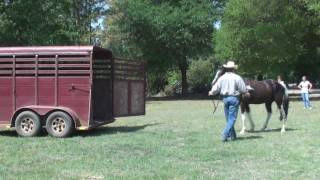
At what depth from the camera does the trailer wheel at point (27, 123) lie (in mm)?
17125

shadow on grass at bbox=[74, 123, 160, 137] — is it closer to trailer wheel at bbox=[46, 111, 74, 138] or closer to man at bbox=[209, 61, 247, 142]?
trailer wheel at bbox=[46, 111, 74, 138]

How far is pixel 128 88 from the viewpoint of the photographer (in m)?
19.5

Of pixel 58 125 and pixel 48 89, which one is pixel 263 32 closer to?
pixel 48 89

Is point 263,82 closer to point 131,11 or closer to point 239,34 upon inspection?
point 239,34

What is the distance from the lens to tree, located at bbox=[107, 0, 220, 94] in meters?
52.6

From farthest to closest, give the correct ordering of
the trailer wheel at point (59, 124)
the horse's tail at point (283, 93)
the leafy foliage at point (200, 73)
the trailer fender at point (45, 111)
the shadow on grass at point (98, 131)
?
1. the leafy foliage at point (200, 73)
2. the horse's tail at point (283, 93)
3. the shadow on grass at point (98, 131)
4. the trailer fender at point (45, 111)
5. the trailer wheel at point (59, 124)

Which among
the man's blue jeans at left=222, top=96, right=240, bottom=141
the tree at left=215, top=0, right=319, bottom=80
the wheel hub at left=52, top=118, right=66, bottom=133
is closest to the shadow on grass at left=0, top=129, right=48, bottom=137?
the wheel hub at left=52, top=118, right=66, bottom=133

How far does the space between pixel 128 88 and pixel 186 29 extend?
3357 cm

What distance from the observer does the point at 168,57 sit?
183ft

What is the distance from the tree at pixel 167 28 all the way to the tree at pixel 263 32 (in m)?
6.15

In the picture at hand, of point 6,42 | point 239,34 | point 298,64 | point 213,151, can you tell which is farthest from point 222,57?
point 213,151

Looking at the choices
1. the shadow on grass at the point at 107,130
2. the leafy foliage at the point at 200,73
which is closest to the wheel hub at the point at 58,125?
the shadow on grass at the point at 107,130

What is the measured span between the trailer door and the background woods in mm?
21173

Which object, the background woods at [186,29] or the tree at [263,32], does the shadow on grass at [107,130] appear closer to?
the background woods at [186,29]
